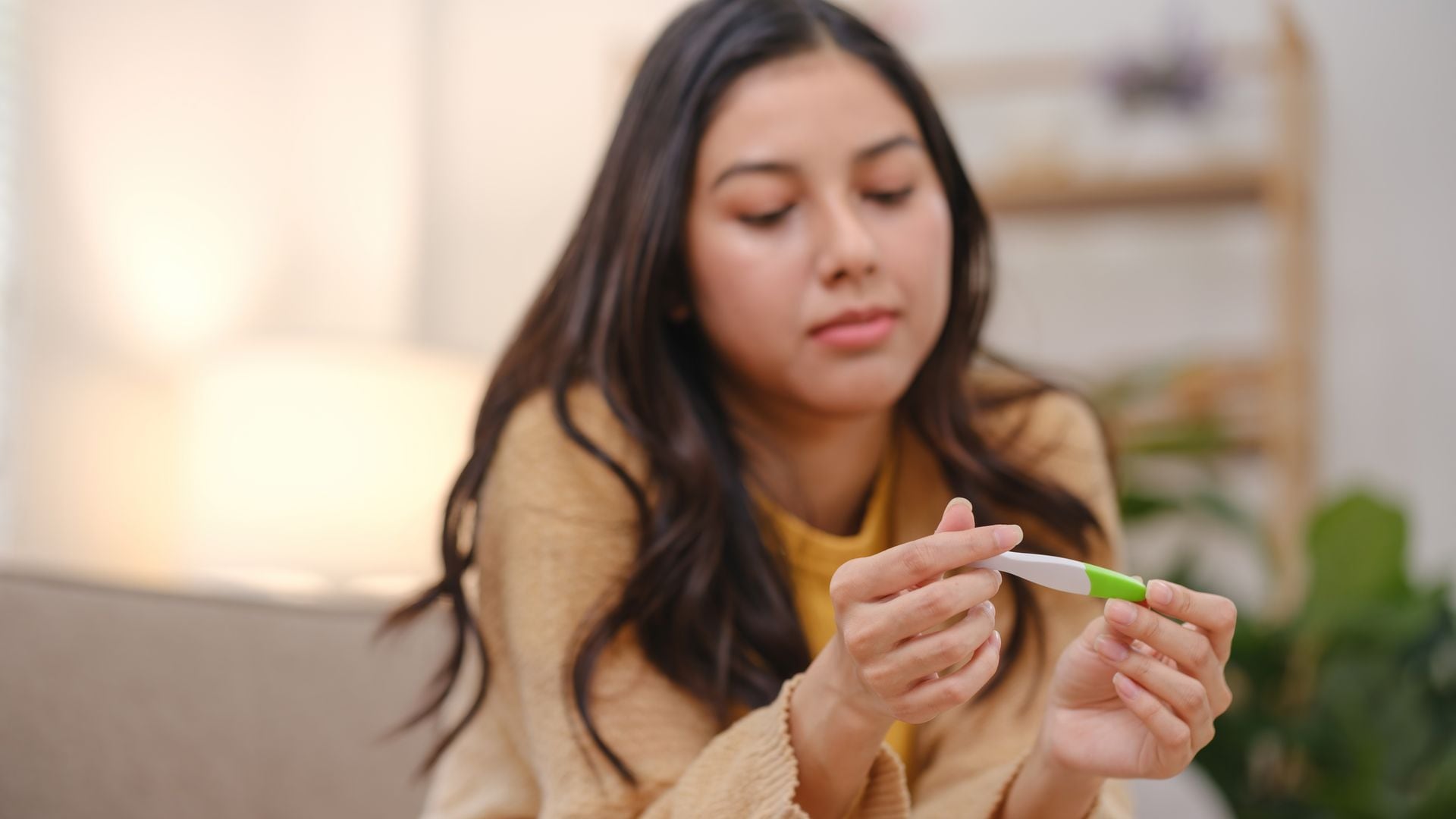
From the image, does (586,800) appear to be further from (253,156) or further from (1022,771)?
(253,156)

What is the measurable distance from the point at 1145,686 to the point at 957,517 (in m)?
0.14

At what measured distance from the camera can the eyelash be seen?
0.91 m

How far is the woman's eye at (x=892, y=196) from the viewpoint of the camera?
36.2 inches

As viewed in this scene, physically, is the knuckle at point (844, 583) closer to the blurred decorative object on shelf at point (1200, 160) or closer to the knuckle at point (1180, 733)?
the knuckle at point (1180, 733)

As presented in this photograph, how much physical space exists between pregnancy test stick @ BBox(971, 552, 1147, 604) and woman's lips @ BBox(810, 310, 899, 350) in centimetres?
28

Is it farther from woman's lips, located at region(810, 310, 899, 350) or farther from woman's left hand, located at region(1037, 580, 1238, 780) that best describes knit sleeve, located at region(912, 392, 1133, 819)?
woman's lips, located at region(810, 310, 899, 350)

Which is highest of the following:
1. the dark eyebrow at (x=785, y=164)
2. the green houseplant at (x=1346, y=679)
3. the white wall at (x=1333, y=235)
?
the dark eyebrow at (x=785, y=164)

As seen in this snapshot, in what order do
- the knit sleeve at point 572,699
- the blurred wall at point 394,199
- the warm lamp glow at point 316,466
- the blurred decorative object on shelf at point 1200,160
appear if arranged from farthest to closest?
the blurred decorative object on shelf at point 1200,160 < the blurred wall at point 394,199 < the warm lamp glow at point 316,466 < the knit sleeve at point 572,699

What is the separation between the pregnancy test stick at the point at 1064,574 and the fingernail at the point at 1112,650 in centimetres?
3

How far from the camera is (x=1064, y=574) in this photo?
24.3 inches

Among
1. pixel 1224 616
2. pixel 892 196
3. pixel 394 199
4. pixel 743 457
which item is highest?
pixel 892 196

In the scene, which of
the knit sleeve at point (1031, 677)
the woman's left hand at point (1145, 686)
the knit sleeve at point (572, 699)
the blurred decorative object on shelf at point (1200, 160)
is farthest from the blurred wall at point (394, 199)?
the woman's left hand at point (1145, 686)

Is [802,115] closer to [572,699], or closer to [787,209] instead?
[787,209]

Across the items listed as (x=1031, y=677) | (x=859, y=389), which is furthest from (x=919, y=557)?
(x=1031, y=677)
